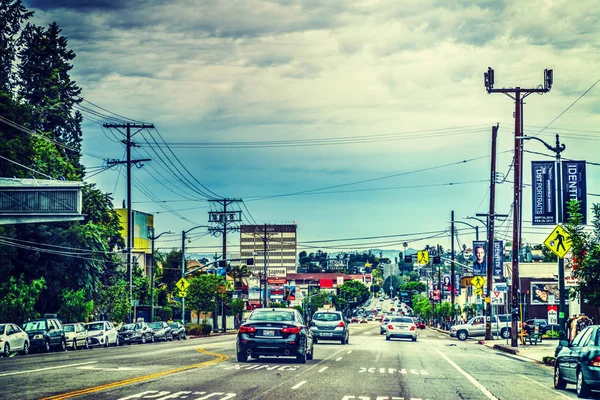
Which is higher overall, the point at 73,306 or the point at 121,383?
the point at 121,383

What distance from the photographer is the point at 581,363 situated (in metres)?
18.4

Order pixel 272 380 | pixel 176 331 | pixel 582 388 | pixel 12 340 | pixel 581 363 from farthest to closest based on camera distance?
pixel 176 331, pixel 12 340, pixel 272 380, pixel 581 363, pixel 582 388

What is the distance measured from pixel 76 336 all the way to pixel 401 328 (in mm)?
20220

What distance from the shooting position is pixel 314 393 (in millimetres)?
16516

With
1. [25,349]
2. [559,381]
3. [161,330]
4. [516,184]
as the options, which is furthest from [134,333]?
[559,381]

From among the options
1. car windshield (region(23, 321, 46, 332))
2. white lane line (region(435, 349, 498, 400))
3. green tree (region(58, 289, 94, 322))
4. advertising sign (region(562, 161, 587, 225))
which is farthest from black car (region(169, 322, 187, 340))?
white lane line (region(435, 349, 498, 400))

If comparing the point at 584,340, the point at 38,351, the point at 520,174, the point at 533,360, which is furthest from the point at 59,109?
the point at 584,340

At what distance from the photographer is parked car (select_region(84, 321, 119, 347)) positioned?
4725 cm

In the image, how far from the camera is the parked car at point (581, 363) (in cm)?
1780

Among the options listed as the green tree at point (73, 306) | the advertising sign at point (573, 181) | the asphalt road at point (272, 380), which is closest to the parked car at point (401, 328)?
the advertising sign at point (573, 181)

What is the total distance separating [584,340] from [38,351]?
30.0 m

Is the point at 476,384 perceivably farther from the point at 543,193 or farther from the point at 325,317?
the point at 325,317

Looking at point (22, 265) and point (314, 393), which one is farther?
point (22, 265)

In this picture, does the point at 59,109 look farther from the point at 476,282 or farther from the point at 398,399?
the point at 398,399
